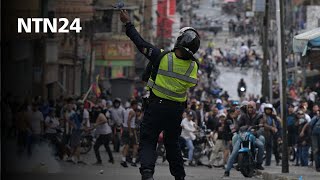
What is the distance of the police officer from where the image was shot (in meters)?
10.1

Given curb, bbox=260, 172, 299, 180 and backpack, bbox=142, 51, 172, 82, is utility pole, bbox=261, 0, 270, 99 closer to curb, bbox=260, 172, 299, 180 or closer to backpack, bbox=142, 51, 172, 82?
curb, bbox=260, 172, 299, 180

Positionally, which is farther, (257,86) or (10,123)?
(257,86)

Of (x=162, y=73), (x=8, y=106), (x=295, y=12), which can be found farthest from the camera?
(x=295, y=12)

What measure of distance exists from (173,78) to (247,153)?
10.4 metres

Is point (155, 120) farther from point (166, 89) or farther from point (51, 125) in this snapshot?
point (51, 125)

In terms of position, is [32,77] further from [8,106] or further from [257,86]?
[257,86]

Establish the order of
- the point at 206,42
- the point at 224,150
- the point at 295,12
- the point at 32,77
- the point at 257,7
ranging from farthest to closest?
the point at 206,42, the point at 295,12, the point at 257,7, the point at 32,77, the point at 224,150

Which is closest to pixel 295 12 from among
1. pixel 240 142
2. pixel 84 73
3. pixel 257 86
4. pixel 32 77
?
pixel 257 86

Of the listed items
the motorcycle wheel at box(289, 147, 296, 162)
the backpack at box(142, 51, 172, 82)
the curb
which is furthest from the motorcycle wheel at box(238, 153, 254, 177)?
the backpack at box(142, 51, 172, 82)

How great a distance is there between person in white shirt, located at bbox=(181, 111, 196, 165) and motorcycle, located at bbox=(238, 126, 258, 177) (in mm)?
3438

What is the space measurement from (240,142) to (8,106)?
5412 millimetres

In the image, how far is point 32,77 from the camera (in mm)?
28297

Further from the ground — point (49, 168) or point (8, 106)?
point (8, 106)

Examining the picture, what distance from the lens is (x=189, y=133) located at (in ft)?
81.7
